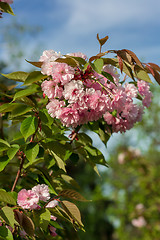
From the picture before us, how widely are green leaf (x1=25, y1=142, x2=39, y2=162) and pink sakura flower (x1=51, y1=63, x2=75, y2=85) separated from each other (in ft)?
1.08

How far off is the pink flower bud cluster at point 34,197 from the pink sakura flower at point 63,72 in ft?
1.62

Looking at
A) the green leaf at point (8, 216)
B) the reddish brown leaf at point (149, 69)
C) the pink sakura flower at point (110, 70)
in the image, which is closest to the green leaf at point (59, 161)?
the green leaf at point (8, 216)

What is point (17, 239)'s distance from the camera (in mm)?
1546

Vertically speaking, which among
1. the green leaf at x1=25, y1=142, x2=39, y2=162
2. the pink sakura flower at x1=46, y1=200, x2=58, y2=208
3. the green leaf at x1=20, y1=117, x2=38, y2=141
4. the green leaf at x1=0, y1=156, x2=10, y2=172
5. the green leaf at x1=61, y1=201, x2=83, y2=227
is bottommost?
the green leaf at x1=61, y1=201, x2=83, y2=227

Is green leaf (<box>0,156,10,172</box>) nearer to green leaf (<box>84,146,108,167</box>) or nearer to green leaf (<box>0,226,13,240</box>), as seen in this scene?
green leaf (<box>0,226,13,240</box>)

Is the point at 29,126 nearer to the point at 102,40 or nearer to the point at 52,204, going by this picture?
the point at 52,204

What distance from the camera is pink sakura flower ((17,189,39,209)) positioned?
55.9 inches

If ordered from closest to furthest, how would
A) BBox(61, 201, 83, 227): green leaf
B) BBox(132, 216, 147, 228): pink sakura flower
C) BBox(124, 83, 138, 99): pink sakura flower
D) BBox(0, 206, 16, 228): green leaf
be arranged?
BBox(0, 206, 16, 228): green leaf < BBox(61, 201, 83, 227): green leaf < BBox(124, 83, 138, 99): pink sakura flower < BBox(132, 216, 147, 228): pink sakura flower

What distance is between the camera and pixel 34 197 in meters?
1.45

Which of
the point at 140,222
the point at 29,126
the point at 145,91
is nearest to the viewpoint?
the point at 29,126

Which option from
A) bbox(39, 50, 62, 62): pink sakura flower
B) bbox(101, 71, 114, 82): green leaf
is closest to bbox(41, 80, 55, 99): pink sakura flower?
bbox(39, 50, 62, 62): pink sakura flower

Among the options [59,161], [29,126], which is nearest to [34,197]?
[59,161]

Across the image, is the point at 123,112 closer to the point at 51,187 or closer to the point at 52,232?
the point at 51,187

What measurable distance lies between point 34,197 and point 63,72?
1.83 ft
